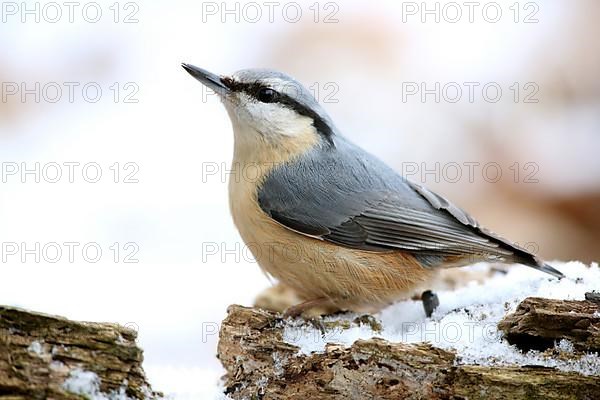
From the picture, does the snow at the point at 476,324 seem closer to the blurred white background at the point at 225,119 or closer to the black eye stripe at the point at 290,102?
the black eye stripe at the point at 290,102

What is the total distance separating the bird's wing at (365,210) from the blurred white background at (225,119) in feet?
5.79

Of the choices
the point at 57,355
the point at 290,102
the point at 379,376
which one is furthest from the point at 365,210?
the point at 57,355

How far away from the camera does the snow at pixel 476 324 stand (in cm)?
242

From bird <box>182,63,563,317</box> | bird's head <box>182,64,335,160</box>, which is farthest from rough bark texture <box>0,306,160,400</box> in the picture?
bird's head <box>182,64,335,160</box>

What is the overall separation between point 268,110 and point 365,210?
0.67 m

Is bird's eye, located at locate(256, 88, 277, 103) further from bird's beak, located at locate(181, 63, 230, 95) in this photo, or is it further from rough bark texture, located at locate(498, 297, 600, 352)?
rough bark texture, located at locate(498, 297, 600, 352)

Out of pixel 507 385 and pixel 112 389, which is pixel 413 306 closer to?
pixel 507 385

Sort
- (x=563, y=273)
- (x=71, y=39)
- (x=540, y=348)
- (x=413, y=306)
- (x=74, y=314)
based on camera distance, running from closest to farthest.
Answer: (x=540, y=348), (x=563, y=273), (x=413, y=306), (x=74, y=314), (x=71, y=39)

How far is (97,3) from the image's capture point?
272 inches

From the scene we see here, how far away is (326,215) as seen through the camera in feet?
10.8

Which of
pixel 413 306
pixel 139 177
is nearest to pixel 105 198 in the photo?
pixel 139 177

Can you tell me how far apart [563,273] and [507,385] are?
3.48 ft

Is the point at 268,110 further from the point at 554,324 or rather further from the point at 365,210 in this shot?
the point at 554,324

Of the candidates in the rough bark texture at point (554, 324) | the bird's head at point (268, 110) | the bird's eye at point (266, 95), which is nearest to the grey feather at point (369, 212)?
the bird's head at point (268, 110)
